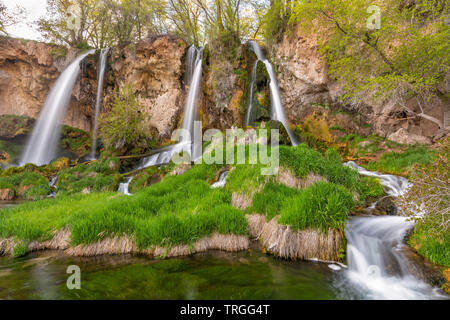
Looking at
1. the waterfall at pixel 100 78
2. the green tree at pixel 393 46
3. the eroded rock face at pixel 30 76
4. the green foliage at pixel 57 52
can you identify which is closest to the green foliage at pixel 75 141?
the waterfall at pixel 100 78

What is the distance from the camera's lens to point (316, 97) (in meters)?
17.0

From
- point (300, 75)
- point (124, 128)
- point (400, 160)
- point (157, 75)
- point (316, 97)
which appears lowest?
point (400, 160)

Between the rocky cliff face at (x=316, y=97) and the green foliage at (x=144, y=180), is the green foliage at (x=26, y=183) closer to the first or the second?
the green foliage at (x=144, y=180)

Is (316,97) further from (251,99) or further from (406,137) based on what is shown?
(406,137)

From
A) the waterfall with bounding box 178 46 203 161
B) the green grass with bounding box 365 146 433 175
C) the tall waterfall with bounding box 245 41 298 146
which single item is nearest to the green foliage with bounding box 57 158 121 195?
the waterfall with bounding box 178 46 203 161

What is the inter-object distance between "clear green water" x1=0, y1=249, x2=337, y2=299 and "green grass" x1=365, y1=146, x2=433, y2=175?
966 cm

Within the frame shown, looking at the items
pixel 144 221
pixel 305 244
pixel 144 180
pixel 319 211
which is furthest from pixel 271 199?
pixel 144 180

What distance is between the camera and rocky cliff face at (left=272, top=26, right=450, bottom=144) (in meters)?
12.4

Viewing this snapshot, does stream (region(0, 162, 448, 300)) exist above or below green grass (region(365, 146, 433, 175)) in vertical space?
below

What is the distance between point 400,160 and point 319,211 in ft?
32.6

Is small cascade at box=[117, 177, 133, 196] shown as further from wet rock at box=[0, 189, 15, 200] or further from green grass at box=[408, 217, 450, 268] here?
green grass at box=[408, 217, 450, 268]

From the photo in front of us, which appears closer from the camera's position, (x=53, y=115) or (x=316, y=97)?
(x=316, y=97)

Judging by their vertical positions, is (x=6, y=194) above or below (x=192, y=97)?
below

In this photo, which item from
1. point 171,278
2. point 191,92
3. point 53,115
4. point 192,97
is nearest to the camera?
point 171,278
